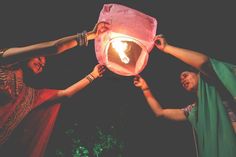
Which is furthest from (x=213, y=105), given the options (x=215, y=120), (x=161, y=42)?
(x=161, y=42)

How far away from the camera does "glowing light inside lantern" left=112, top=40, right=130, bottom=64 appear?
12.0 feet

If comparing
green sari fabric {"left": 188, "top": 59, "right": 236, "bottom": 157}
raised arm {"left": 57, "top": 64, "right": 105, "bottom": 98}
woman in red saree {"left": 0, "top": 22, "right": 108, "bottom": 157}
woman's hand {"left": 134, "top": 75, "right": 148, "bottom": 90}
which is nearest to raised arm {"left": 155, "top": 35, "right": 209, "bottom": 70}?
green sari fabric {"left": 188, "top": 59, "right": 236, "bottom": 157}

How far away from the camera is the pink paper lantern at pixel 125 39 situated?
3.36 m

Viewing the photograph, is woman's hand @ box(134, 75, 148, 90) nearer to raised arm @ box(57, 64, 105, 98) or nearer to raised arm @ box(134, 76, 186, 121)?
raised arm @ box(134, 76, 186, 121)

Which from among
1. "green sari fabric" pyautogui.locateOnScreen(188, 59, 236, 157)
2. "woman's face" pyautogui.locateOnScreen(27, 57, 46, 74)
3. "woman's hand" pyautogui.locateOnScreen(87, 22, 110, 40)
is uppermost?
"woman's hand" pyautogui.locateOnScreen(87, 22, 110, 40)

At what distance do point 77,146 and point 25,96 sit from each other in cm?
154

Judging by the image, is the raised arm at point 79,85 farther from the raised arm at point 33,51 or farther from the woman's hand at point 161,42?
the woman's hand at point 161,42

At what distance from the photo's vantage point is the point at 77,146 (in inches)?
197

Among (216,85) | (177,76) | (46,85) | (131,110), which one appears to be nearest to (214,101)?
(216,85)

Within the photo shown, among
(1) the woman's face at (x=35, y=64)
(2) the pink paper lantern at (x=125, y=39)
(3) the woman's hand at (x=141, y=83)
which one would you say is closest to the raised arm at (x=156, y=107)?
(3) the woman's hand at (x=141, y=83)

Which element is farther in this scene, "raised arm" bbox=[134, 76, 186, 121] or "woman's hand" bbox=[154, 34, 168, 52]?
"raised arm" bbox=[134, 76, 186, 121]

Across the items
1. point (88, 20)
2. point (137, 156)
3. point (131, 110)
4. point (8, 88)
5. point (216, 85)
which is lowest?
point (137, 156)

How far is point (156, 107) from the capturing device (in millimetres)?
4422

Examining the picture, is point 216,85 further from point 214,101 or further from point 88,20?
point 88,20
